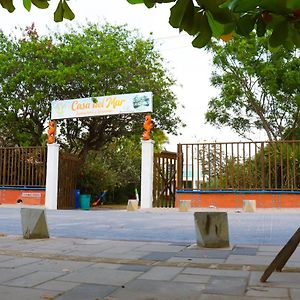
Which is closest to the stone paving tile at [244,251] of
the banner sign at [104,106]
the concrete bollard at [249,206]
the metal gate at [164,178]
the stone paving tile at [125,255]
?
the stone paving tile at [125,255]


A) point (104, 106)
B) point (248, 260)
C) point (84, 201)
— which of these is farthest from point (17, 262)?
point (84, 201)

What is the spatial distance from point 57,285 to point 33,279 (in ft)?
1.37

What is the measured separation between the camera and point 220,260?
5.84 meters

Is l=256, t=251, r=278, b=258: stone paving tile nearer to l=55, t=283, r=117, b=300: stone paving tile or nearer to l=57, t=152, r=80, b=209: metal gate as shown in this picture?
l=55, t=283, r=117, b=300: stone paving tile

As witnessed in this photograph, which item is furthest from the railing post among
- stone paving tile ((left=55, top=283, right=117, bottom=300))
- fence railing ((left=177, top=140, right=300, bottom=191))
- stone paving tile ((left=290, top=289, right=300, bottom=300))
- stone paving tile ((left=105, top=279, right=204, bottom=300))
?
stone paving tile ((left=290, top=289, right=300, bottom=300))

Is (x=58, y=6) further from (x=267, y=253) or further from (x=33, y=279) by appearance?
(x=267, y=253)

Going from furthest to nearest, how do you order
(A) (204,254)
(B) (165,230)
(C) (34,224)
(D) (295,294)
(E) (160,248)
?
1. (B) (165,230)
2. (C) (34,224)
3. (E) (160,248)
4. (A) (204,254)
5. (D) (295,294)

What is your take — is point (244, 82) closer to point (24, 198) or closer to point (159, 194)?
point (159, 194)

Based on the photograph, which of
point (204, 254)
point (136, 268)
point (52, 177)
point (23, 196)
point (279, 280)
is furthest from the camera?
point (23, 196)

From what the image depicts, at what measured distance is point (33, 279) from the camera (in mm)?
4742

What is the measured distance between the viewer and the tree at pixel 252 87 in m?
21.8

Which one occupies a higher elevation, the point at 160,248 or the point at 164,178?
the point at 164,178

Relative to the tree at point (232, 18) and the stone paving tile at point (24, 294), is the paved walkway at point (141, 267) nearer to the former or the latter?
the stone paving tile at point (24, 294)

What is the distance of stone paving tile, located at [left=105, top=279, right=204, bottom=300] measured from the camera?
3992 mm
